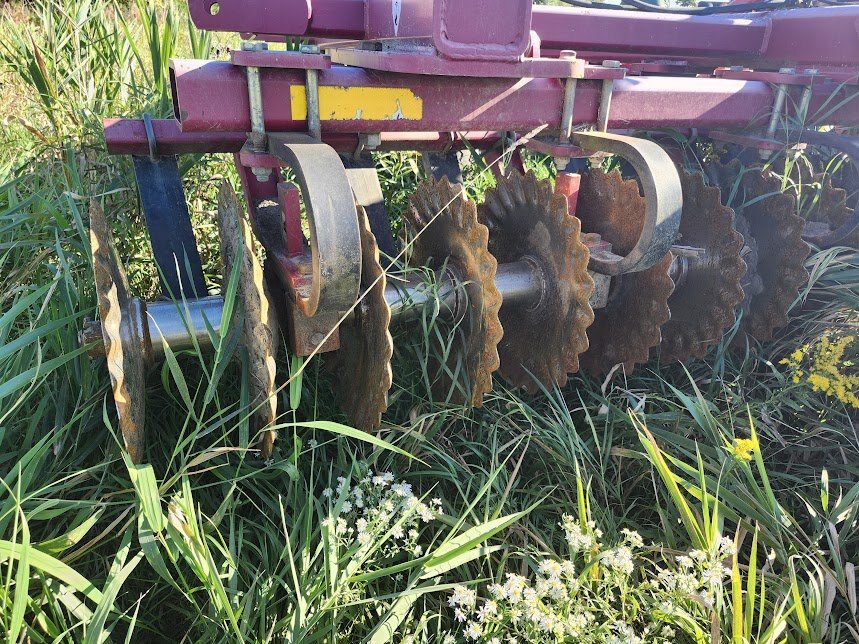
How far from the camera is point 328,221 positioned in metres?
1.43

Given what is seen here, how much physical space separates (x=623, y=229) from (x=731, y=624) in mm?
1127

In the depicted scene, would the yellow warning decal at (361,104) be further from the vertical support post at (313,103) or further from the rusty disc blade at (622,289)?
the rusty disc blade at (622,289)

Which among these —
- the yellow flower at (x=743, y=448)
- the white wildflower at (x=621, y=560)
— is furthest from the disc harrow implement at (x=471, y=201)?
the white wildflower at (x=621, y=560)

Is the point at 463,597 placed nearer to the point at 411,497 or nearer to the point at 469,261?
the point at 411,497

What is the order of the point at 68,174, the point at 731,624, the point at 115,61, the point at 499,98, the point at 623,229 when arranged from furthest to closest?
1. the point at 115,61
2. the point at 68,174
3. the point at 623,229
4. the point at 499,98
5. the point at 731,624

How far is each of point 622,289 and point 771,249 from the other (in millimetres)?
595

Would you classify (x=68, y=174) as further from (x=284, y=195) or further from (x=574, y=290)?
(x=574, y=290)

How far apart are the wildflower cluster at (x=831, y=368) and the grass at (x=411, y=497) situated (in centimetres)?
5

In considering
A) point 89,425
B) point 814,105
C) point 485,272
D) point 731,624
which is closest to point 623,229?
point 485,272

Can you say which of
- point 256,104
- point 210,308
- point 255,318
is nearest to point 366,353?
point 255,318

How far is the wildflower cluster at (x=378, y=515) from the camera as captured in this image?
4.83 ft

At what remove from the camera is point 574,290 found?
185 cm

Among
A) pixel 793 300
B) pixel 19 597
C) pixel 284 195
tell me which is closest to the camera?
pixel 19 597

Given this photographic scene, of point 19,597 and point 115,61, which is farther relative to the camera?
point 115,61
